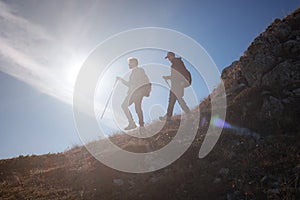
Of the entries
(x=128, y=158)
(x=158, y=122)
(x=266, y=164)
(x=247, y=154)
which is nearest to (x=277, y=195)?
(x=266, y=164)

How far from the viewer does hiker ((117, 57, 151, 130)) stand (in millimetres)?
15086

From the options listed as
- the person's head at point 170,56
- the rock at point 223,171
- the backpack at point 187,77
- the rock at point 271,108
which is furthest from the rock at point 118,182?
the person's head at point 170,56

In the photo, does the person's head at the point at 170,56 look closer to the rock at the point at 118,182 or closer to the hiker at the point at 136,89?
the hiker at the point at 136,89

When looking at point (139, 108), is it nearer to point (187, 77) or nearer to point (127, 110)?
point (127, 110)

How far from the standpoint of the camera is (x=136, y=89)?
1514 centimetres

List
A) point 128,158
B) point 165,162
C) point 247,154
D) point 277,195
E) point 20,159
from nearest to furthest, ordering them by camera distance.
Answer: point 277,195 < point 247,154 < point 165,162 < point 128,158 < point 20,159

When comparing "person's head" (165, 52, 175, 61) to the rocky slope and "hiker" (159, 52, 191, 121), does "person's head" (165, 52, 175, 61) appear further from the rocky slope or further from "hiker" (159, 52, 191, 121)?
the rocky slope

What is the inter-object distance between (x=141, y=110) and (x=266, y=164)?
730 cm

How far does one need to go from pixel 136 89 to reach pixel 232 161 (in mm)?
6400

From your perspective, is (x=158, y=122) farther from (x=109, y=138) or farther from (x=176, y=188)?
(x=176, y=188)

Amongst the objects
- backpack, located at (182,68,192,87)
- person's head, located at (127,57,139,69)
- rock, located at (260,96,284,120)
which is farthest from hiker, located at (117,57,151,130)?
rock, located at (260,96,284,120)

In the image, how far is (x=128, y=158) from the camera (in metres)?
12.3

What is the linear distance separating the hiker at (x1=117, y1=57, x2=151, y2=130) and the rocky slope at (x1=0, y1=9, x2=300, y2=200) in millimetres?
1449

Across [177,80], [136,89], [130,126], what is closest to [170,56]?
[177,80]
